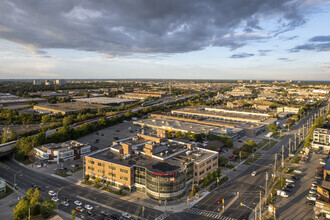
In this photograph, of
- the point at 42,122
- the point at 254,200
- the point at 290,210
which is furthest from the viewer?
the point at 42,122

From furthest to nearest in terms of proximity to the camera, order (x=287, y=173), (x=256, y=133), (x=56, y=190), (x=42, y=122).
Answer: (x=42, y=122) < (x=256, y=133) < (x=287, y=173) < (x=56, y=190)

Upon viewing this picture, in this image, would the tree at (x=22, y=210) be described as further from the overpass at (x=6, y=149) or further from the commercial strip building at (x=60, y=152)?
the overpass at (x=6, y=149)

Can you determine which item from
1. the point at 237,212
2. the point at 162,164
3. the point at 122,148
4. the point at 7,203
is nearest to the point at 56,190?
the point at 7,203

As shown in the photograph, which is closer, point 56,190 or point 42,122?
point 56,190

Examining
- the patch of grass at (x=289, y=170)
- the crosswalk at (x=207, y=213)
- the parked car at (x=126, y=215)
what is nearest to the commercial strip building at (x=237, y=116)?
the patch of grass at (x=289, y=170)

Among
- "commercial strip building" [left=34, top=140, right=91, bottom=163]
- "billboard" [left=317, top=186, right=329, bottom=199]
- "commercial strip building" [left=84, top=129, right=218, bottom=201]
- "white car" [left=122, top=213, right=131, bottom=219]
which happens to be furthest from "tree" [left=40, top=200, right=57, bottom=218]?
"billboard" [left=317, top=186, right=329, bottom=199]

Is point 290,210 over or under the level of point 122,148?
under

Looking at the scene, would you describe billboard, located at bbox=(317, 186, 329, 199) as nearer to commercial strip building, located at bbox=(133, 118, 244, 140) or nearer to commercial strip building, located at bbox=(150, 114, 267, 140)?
commercial strip building, located at bbox=(133, 118, 244, 140)

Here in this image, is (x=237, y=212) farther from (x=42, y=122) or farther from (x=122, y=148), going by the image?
(x=42, y=122)
